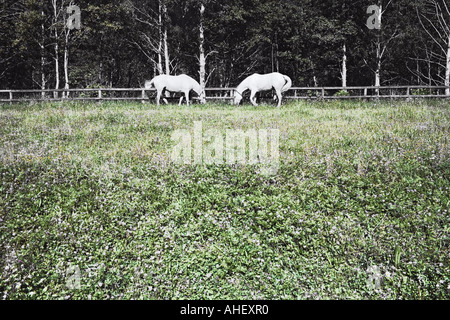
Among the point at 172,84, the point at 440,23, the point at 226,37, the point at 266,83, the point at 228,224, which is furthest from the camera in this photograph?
the point at 226,37

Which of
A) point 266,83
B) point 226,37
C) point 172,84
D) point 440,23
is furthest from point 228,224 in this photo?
point 226,37

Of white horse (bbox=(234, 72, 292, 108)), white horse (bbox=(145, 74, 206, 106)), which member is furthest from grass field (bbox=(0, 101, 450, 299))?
white horse (bbox=(145, 74, 206, 106))

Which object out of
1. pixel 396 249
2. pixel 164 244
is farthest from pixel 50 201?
pixel 396 249

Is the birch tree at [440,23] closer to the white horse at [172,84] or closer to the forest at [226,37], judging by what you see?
the forest at [226,37]

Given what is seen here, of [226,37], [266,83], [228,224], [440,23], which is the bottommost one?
[228,224]

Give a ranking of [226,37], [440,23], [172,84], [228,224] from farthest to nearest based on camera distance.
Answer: [226,37], [440,23], [172,84], [228,224]

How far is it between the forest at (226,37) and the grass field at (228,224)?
67.2ft

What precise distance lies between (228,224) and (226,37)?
32.4 m

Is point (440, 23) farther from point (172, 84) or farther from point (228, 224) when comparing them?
point (228, 224)

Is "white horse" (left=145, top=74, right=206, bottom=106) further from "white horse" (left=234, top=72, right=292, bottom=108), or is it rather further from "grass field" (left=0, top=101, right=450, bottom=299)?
"grass field" (left=0, top=101, right=450, bottom=299)

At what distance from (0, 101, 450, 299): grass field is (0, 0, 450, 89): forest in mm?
20496

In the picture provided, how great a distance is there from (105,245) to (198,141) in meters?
4.82

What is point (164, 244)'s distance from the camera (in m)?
4.37

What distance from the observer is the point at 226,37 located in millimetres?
33375
